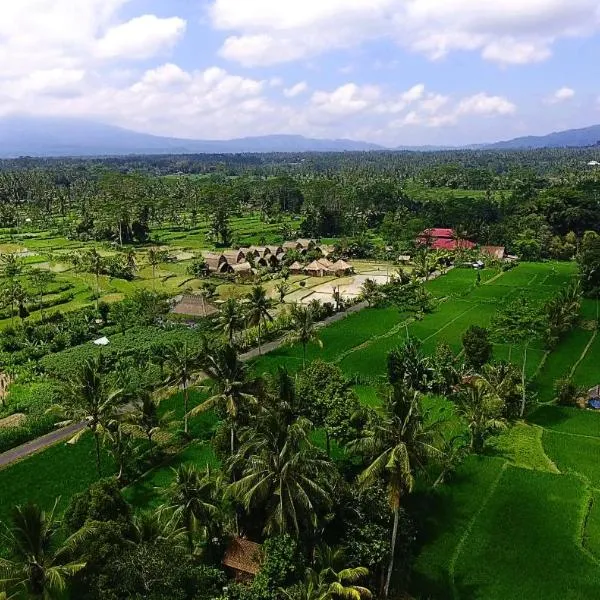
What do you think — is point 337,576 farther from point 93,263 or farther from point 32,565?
point 93,263

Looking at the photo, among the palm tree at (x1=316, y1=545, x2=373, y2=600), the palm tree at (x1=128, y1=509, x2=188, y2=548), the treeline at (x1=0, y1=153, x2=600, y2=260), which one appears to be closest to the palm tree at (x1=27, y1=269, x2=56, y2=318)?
the treeline at (x1=0, y1=153, x2=600, y2=260)

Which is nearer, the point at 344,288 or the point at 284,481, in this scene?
the point at 284,481

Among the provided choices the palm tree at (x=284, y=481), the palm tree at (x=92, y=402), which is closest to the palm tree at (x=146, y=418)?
the palm tree at (x=92, y=402)

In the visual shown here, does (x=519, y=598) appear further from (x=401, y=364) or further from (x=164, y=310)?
(x=164, y=310)

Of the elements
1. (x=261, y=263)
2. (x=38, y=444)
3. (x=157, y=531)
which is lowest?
(x=38, y=444)

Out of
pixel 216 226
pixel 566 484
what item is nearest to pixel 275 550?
pixel 566 484

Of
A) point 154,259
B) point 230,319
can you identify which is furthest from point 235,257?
point 230,319

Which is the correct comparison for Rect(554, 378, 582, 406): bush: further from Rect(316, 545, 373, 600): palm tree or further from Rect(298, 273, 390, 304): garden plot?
Rect(298, 273, 390, 304): garden plot
